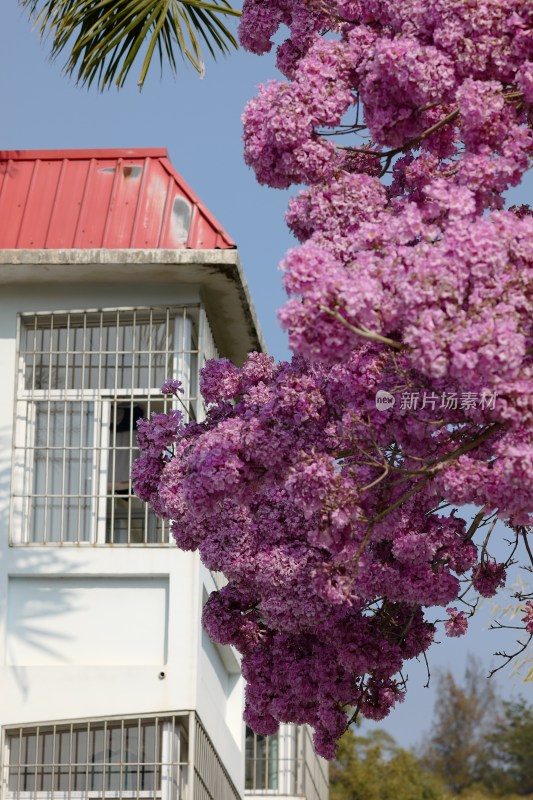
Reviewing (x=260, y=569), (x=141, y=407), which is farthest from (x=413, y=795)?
(x=260, y=569)

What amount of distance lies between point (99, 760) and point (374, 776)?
4302cm

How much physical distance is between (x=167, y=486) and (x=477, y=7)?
3233mm

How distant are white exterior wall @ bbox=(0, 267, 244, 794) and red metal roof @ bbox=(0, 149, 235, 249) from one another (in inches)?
20.0

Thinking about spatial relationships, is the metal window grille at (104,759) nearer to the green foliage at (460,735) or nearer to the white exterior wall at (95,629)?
the white exterior wall at (95,629)

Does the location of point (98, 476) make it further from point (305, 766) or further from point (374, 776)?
point (374, 776)

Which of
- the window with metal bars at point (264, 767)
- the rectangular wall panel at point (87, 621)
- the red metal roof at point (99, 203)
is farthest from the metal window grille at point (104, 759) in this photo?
the window with metal bars at point (264, 767)

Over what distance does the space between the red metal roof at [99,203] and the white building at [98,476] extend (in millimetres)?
15

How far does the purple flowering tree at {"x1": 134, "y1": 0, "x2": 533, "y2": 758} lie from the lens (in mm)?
7934

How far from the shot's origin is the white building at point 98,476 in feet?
45.4

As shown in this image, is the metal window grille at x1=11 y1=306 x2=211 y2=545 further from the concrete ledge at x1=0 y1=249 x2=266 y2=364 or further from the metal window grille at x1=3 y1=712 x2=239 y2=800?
the metal window grille at x1=3 y1=712 x2=239 y2=800

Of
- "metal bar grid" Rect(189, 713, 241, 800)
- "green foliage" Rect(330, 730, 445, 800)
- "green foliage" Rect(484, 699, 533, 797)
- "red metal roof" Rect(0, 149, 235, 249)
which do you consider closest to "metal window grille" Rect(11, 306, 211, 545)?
"red metal roof" Rect(0, 149, 235, 249)

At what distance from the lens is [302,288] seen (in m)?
7.93

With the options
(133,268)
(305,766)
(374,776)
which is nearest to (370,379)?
(133,268)

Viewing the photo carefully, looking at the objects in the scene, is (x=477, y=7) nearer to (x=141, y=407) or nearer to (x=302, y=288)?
(x=302, y=288)
